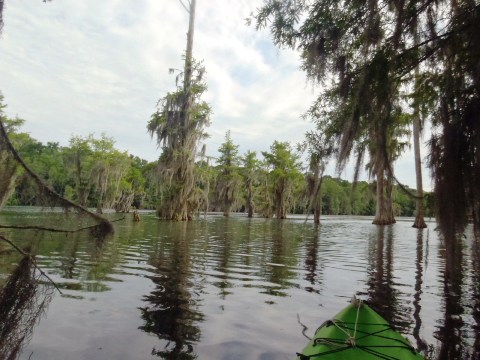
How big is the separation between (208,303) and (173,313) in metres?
0.63

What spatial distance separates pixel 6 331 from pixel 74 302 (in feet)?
6.17

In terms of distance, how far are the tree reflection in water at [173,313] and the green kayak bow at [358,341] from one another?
3.83ft

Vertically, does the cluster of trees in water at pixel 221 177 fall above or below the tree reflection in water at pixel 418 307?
above

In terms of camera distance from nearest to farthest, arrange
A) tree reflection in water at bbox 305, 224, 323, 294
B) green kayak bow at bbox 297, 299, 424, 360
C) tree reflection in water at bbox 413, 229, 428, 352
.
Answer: green kayak bow at bbox 297, 299, 424, 360 < tree reflection in water at bbox 413, 229, 428, 352 < tree reflection in water at bbox 305, 224, 323, 294

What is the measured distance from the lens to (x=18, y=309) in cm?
317

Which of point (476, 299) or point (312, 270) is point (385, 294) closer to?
point (476, 299)

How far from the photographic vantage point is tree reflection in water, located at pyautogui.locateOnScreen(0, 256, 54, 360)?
3.08m

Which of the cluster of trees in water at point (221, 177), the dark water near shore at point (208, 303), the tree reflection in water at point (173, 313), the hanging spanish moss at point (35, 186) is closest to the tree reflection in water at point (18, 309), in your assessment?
the dark water near shore at point (208, 303)

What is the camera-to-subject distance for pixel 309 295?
5.73m

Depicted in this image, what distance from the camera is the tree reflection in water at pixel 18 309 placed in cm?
308

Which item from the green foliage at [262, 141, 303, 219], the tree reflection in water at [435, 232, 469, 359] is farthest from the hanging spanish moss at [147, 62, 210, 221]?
the tree reflection in water at [435, 232, 469, 359]

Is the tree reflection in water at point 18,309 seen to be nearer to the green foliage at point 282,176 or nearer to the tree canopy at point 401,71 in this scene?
A: the tree canopy at point 401,71

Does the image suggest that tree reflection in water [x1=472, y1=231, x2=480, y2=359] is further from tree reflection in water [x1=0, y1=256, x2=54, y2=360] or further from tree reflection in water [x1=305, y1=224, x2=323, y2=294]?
tree reflection in water [x1=0, y1=256, x2=54, y2=360]

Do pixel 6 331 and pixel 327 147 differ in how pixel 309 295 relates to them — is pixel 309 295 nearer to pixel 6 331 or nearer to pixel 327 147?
pixel 327 147
